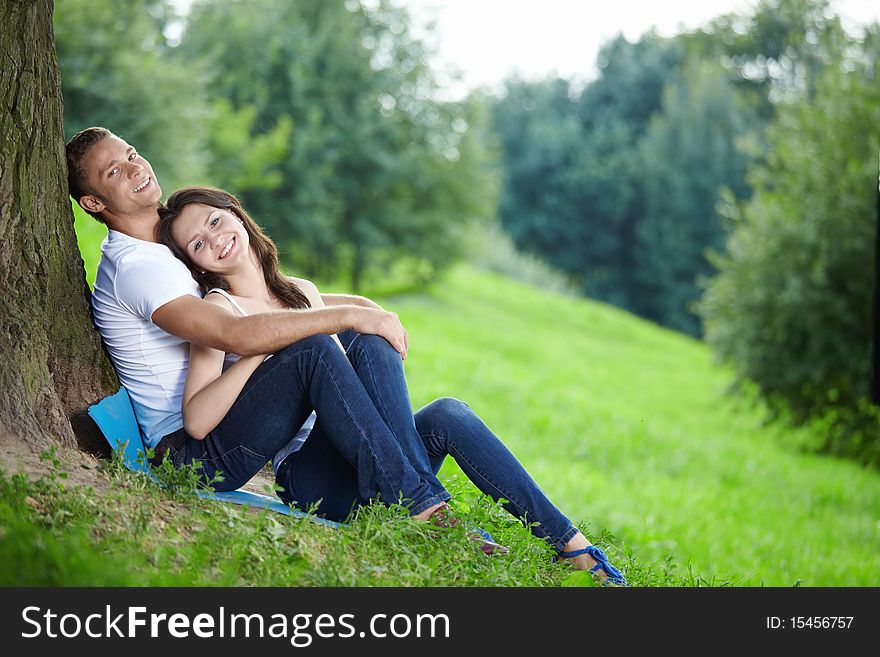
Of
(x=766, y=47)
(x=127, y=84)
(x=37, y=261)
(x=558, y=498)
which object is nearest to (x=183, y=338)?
(x=37, y=261)

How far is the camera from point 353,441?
3529 millimetres

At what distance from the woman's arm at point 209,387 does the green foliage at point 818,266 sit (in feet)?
44.7

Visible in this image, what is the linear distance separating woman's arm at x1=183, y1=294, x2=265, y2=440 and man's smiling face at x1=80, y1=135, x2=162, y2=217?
20.7 inches

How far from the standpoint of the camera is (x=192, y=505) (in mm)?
3525

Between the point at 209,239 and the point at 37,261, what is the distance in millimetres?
665

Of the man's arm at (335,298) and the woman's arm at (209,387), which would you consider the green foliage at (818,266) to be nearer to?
the man's arm at (335,298)

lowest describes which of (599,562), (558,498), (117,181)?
(558,498)

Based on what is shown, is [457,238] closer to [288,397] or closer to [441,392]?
[441,392]

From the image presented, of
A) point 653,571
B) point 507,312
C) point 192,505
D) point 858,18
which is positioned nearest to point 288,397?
point 192,505

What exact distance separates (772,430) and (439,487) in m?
15.3

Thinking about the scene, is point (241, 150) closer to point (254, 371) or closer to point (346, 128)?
point (346, 128)

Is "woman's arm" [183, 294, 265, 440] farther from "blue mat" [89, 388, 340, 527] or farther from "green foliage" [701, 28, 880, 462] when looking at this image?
"green foliage" [701, 28, 880, 462]

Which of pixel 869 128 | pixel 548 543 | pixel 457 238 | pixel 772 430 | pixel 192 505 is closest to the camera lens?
pixel 192 505

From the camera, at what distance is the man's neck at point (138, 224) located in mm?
3775
